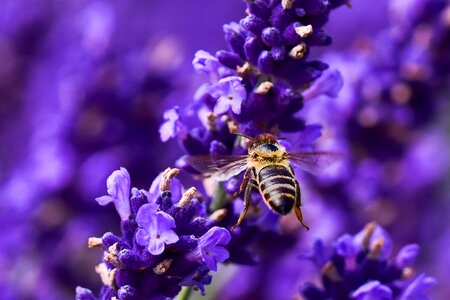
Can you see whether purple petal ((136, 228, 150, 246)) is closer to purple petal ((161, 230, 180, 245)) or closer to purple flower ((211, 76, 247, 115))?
purple petal ((161, 230, 180, 245))

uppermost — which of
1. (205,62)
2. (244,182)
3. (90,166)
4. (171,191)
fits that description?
(90,166)

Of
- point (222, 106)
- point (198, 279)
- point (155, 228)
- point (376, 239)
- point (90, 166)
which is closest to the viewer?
point (155, 228)

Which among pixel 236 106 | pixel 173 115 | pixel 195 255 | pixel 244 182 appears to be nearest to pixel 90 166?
pixel 173 115

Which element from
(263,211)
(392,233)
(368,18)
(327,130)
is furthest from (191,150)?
(368,18)

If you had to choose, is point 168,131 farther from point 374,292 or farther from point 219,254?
point 374,292

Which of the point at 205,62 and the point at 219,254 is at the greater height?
the point at 205,62

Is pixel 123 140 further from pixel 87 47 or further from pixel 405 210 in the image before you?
pixel 405 210

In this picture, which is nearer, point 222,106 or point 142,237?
point 142,237

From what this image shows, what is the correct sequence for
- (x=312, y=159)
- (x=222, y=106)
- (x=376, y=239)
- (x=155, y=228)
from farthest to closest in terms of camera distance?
(x=376, y=239) → (x=312, y=159) → (x=222, y=106) → (x=155, y=228)
